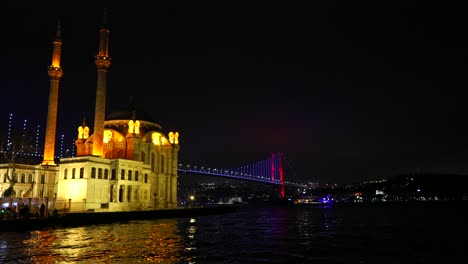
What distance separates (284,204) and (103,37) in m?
114

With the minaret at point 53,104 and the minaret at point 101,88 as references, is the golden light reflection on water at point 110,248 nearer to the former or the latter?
the minaret at point 101,88

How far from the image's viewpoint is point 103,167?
5538 cm

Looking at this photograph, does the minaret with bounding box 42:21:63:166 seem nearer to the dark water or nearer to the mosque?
the mosque

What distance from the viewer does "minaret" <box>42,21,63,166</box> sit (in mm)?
60781

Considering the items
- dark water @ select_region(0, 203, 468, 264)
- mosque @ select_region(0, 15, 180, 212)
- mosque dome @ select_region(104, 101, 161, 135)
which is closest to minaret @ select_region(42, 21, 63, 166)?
mosque @ select_region(0, 15, 180, 212)

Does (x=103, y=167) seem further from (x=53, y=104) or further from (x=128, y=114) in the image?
(x=128, y=114)

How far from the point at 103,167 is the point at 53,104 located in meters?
13.7

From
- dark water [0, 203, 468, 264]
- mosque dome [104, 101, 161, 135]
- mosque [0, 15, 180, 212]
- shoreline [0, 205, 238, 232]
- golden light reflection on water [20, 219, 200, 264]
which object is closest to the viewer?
golden light reflection on water [20, 219, 200, 264]

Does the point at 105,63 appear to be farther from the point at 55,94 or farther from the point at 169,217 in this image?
the point at 169,217

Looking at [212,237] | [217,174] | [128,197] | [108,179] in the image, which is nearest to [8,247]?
[212,237]

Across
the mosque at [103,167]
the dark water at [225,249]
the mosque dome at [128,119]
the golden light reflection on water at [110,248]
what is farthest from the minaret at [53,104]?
the golden light reflection on water at [110,248]

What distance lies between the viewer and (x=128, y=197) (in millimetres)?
59344

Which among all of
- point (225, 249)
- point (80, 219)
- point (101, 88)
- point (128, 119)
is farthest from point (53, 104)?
point (225, 249)

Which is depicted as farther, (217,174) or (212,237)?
(217,174)
